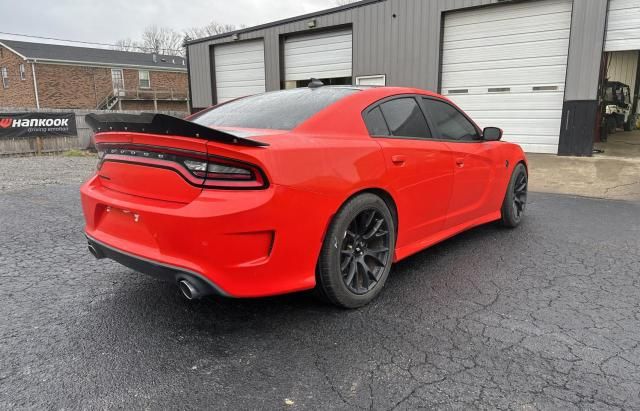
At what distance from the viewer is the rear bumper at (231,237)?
2312 millimetres

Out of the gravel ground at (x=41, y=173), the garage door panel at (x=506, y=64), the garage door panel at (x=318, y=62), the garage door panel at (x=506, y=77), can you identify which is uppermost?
the garage door panel at (x=318, y=62)

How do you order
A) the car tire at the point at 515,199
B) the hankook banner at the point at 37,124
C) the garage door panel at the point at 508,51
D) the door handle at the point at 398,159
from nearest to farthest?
the door handle at the point at 398,159, the car tire at the point at 515,199, the garage door panel at the point at 508,51, the hankook banner at the point at 37,124

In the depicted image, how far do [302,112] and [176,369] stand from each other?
5.77 ft

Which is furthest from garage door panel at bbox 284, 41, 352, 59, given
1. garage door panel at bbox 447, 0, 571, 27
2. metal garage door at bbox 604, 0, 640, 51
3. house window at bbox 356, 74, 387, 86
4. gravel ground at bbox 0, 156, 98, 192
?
gravel ground at bbox 0, 156, 98, 192

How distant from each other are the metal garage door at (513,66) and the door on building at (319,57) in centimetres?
356

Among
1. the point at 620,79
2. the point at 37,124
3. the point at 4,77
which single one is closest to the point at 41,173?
the point at 37,124

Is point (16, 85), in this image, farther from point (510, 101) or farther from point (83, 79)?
point (510, 101)

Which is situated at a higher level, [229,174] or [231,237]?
[229,174]

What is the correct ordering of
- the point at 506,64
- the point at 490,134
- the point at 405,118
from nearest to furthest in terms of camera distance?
the point at 405,118, the point at 490,134, the point at 506,64

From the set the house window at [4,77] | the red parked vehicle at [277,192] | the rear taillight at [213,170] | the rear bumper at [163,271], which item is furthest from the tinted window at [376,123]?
the house window at [4,77]

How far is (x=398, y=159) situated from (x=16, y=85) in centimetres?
3795

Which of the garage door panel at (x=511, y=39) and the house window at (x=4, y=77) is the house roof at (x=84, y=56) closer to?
the house window at (x=4, y=77)

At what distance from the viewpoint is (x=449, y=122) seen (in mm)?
4043

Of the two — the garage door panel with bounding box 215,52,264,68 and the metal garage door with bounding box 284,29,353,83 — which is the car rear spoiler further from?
the garage door panel with bounding box 215,52,264,68
